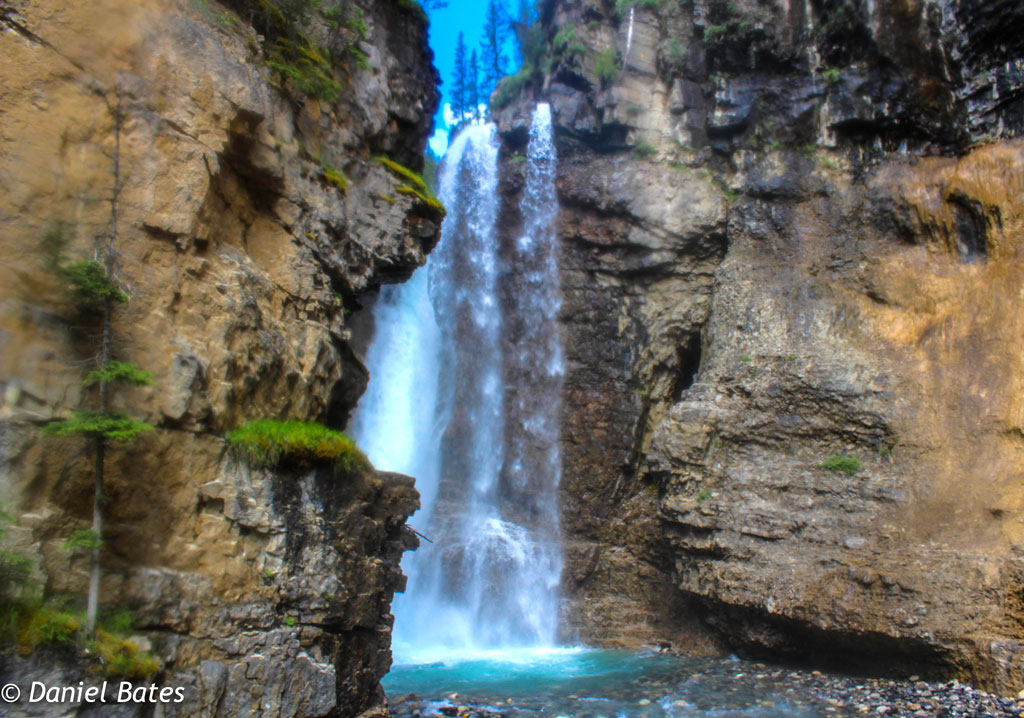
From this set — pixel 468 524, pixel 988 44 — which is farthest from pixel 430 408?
pixel 988 44

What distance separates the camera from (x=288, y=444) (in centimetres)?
882

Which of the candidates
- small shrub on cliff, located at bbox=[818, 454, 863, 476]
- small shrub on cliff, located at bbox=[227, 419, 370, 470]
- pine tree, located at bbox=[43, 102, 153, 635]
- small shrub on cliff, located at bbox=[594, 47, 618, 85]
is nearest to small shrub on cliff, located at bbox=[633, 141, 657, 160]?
small shrub on cliff, located at bbox=[594, 47, 618, 85]

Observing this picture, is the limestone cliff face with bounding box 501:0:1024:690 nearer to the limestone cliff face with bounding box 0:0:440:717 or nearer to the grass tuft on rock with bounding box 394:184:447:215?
the grass tuft on rock with bounding box 394:184:447:215

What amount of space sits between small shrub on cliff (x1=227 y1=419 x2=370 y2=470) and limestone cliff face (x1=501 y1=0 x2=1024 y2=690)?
374 inches

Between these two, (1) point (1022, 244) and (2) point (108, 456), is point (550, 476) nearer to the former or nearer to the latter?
(1) point (1022, 244)

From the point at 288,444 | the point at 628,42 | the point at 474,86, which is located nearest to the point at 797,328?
the point at 628,42

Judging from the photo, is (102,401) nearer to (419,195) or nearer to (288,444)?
(288,444)

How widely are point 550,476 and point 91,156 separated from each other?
15.3m

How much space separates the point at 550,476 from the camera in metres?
20.6

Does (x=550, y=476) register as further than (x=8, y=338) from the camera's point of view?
Yes

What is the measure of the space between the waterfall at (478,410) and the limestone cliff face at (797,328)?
814 millimetres

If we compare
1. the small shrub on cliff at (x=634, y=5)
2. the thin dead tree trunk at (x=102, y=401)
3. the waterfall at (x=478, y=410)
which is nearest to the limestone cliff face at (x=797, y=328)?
the small shrub on cliff at (x=634, y=5)

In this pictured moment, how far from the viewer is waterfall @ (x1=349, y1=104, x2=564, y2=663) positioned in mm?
18766

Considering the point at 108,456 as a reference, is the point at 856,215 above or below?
above
